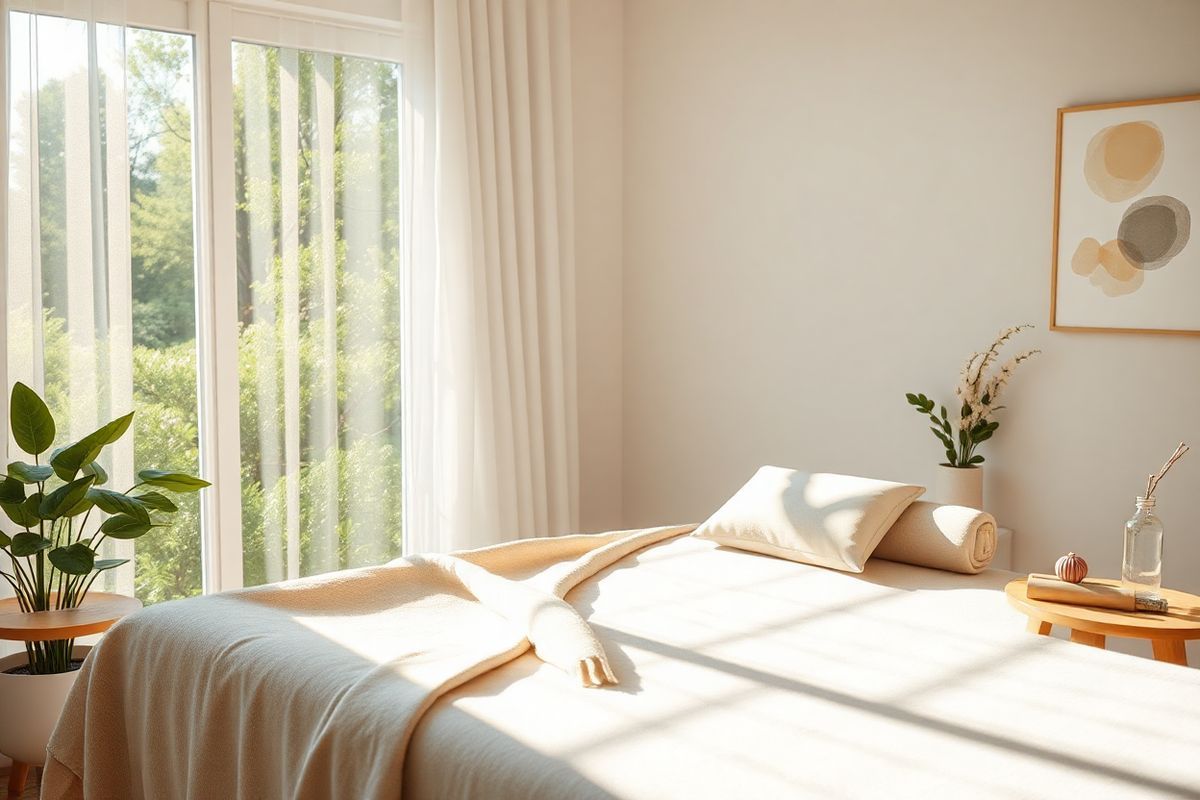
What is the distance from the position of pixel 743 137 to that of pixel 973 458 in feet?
4.80

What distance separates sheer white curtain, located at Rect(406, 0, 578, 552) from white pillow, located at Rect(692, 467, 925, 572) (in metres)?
1.18

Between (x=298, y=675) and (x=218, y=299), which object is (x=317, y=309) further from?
(x=298, y=675)

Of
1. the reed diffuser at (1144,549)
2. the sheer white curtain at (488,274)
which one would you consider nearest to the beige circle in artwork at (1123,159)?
the reed diffuser at (1144,549)

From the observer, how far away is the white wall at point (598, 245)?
14.5ft

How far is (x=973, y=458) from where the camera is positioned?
3.40m

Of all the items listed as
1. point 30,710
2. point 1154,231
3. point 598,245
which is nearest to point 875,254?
point 1154,231

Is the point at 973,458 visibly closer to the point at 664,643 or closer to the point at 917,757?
the point at 664,643

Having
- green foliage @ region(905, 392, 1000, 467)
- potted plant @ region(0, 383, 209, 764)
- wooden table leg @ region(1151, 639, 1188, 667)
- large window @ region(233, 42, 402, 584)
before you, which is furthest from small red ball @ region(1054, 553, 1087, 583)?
large window @ region(233, 42, 402, 584)

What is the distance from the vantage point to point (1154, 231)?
3.12 meters

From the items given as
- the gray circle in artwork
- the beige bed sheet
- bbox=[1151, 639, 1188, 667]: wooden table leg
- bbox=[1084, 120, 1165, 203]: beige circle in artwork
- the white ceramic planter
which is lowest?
the white ceramic planter

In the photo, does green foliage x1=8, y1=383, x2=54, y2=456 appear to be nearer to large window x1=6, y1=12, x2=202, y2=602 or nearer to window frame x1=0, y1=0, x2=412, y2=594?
large window x1=6, y1=12, x2=202, y2=602

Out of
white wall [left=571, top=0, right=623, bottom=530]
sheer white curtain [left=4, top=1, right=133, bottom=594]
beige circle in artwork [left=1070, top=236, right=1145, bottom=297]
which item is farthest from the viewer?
white wall [left=571, top=0, right=623, bottom=530]

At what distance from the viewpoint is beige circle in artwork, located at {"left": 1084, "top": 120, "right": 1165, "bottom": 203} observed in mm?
3111

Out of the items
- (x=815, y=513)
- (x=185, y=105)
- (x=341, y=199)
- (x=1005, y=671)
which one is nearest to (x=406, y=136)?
(x=341, y=199)
